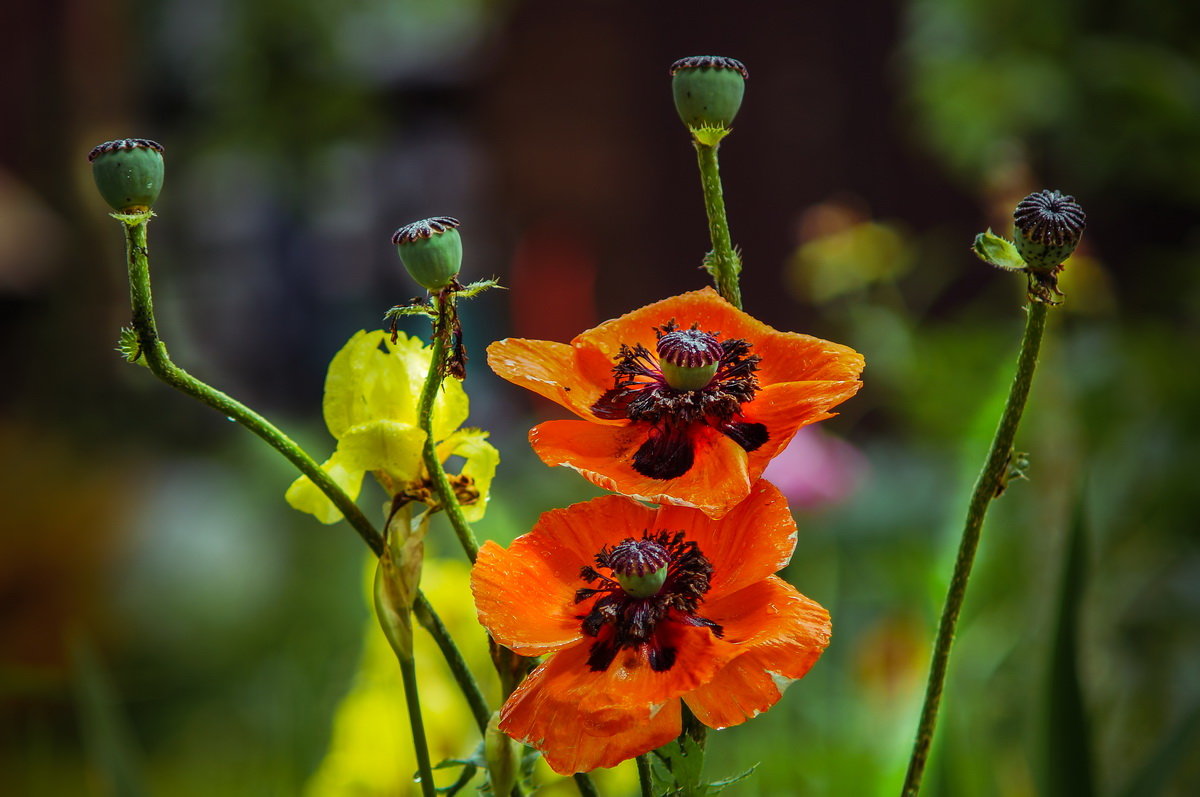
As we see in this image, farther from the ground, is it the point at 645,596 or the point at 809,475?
the point at 809,475

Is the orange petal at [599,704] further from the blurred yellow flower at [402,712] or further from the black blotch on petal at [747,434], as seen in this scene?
the blurred yellow flower at [402,712]

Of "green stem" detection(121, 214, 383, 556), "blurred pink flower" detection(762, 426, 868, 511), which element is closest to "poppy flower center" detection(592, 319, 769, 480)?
"green stem" detection(121, 214, 383, 556)

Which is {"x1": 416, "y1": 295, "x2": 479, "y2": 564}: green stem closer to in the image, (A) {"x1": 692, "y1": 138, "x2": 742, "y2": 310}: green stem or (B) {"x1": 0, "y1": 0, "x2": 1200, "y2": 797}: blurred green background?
(A) {"x1": 692, "y1": 138, "x2": 742, "y2": 310}: green stem

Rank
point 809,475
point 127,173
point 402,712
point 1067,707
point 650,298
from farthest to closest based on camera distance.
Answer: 1. point 650,298
2. point 809,475
3. point 402,712
4. point 1067,707
5. point 127,173

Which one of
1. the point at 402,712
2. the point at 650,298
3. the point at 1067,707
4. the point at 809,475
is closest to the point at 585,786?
the point at 1067,707

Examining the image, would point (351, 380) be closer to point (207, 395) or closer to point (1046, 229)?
point (207, 395)

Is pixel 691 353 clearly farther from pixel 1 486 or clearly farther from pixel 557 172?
pixel 557 172
